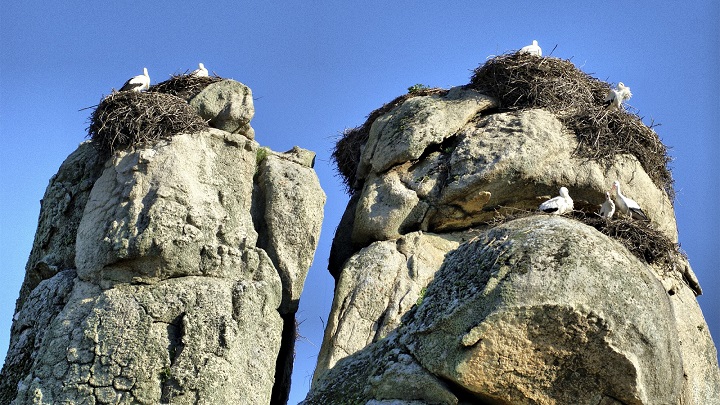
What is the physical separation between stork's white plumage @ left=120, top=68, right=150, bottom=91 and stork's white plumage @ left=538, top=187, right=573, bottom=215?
6.94m

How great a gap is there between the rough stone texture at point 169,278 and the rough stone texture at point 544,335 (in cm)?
494

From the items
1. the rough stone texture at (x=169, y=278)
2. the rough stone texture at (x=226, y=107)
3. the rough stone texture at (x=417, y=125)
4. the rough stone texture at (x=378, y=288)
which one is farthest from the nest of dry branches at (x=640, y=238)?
the rough stone texture at (x=226, y=107)

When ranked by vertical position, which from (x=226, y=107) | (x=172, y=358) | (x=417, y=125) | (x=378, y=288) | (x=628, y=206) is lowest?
(x=172, y=358)

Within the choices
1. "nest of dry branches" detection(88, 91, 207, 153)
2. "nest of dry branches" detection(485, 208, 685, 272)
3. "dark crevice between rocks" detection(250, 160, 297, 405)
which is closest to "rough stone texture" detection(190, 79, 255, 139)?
"nest of dry branches" detection(88, 91, 207, 153)

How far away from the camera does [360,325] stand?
48.1 feet

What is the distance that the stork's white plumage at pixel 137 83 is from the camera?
16.6 metres

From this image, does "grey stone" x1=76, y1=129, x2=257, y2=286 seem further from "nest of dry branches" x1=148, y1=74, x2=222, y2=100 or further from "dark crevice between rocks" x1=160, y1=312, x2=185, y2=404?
"nest of dry branches" x1=148, y1=74, x2=222, y2=100

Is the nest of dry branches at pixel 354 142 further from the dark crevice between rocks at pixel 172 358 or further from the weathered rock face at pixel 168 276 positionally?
the dark crevice between rocks at pixel 172 358

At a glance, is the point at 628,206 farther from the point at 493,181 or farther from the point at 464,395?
the point at 464,395

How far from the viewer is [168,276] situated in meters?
14.4

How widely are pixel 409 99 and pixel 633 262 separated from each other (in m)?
8.67

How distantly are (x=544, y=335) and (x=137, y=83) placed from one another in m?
10.0

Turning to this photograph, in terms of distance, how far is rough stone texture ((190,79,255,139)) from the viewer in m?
17.0

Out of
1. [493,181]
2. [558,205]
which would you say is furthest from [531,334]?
[493,181]
